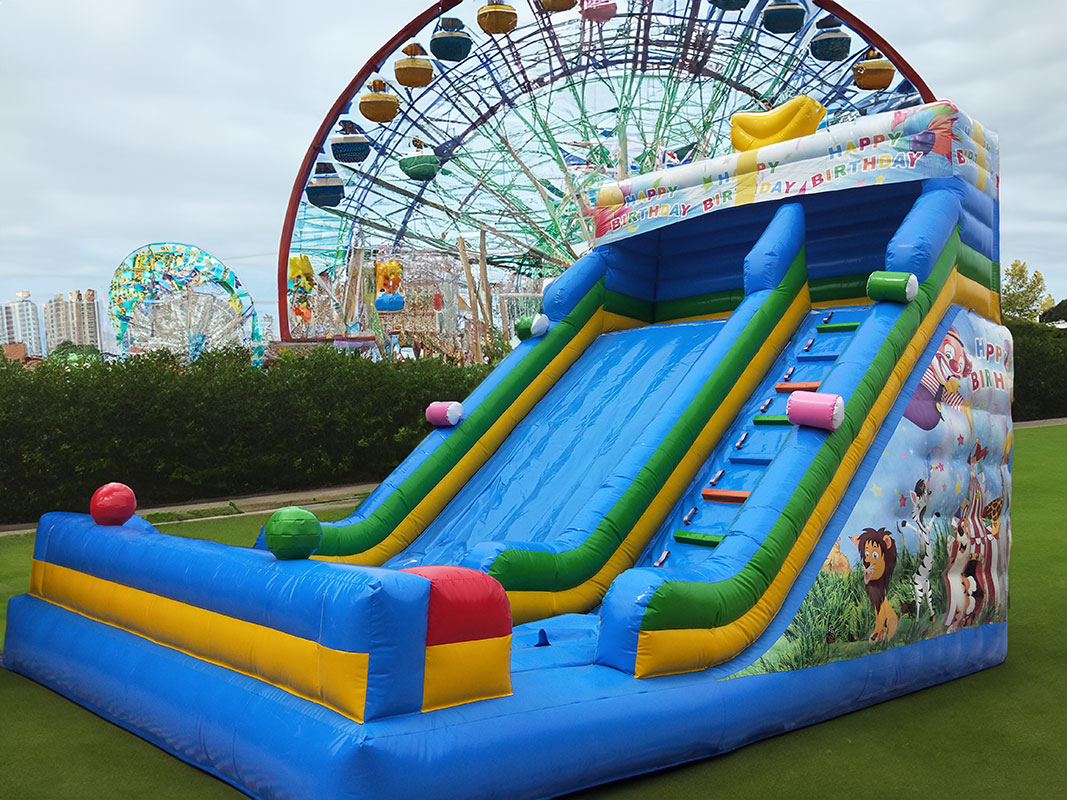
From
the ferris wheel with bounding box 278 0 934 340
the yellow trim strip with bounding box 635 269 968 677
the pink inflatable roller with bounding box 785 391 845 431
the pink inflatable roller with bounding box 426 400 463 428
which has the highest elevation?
the ferris wheel with bounding box 278 0 934 340

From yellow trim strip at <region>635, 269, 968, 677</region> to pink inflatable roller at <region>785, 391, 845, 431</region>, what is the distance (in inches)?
6.2

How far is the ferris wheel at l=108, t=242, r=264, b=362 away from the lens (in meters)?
19.7

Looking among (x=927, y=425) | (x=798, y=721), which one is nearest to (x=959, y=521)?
(x=927, y=425)

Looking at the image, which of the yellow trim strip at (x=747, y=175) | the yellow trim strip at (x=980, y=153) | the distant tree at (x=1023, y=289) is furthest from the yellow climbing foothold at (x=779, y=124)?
the distant tree at (x=1023, y=289)

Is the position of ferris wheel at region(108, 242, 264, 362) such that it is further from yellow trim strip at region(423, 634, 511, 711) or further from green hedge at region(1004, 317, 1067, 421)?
yellow trim strip at region(423, 634, 511, 711)

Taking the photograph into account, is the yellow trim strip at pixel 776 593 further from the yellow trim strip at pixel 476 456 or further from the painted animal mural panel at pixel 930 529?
the yellow trim strip at pixel 476 456

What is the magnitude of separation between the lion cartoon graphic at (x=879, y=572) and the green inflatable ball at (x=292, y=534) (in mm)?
1960

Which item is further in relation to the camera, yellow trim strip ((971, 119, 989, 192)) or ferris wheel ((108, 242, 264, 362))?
ferris wheel ((108, 242, 264, 362))

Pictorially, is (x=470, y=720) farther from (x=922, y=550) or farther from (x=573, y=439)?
(x=573, y=439)

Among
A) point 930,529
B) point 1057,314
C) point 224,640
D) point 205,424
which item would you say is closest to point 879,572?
point 930,529

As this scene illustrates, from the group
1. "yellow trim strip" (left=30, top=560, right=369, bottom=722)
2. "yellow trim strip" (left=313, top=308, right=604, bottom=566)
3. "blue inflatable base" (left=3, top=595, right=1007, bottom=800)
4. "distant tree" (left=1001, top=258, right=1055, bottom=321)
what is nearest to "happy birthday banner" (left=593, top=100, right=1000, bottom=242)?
"yellow trim strip" (left=313, top=308, right=604, bottom=566)

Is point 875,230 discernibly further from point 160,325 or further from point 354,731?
point 160,325

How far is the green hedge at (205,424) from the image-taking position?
29.3 feet

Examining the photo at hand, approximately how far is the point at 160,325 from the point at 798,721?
18296 mm
